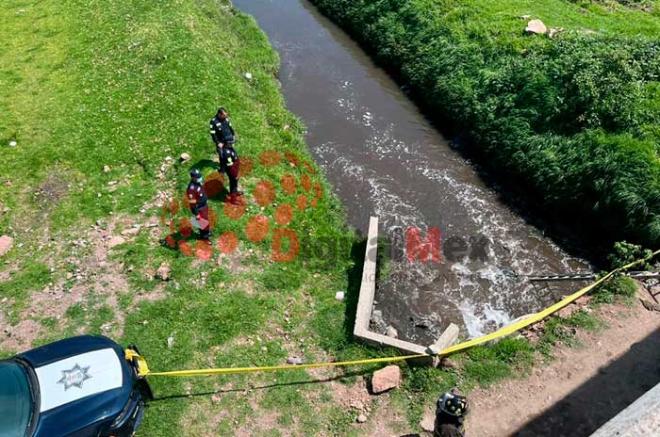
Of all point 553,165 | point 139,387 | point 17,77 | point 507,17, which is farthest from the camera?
point 507,17

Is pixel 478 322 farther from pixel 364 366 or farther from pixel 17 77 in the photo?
pixel 17 77

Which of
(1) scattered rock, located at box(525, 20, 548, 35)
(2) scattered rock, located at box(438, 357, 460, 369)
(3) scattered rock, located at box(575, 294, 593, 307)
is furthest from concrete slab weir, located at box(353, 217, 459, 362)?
(1) scattered rock, located at box(525, 20, 548, 35)

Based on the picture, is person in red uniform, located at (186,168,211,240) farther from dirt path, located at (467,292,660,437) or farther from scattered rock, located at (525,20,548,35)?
scattered rock, located at (525,20,548,35)

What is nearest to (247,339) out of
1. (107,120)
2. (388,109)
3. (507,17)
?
(107,120)

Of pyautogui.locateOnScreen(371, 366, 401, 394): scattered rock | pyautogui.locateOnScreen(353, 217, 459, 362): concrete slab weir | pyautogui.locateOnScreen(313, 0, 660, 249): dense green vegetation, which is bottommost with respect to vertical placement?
pyautogui.locateOnScreen(371, 366, 401, 394): scattered rock

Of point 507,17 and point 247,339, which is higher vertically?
point 507,17

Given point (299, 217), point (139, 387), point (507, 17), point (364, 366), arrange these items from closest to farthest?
point (139, 387) → point (364, 366) → point (299, 217) → point (507, 17)

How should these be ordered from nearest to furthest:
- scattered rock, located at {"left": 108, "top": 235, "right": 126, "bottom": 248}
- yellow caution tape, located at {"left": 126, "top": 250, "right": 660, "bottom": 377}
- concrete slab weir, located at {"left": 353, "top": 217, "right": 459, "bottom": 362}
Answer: yellow caution tape, located at {"left": 126, "top": 250, "right": 660, "bottom": 377} → concrete slab weir, located at {"left": 353, "top": 217, "right": 459, "bottom": 362} → scattered rock, located at {"left": 108, "top": 235, "right": 126, "bottom": 248}
